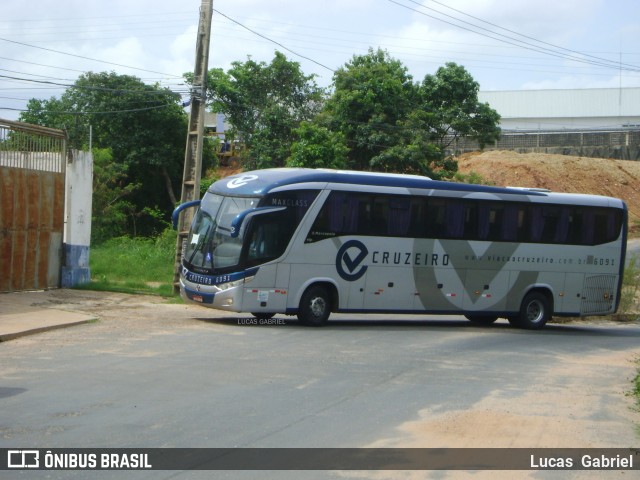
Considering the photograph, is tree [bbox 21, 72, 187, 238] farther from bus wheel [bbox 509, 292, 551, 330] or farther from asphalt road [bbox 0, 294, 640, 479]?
asphalt road [bbox 0, 294, 640, 479]

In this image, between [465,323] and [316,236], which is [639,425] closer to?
[316,236]

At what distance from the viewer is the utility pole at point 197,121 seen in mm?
23422

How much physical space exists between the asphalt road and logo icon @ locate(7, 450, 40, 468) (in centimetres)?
24

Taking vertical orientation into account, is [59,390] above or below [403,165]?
below

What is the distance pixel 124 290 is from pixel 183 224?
308cm

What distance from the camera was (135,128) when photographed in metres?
47.4

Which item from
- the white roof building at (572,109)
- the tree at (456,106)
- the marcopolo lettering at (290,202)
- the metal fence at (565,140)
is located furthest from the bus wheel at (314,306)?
the white roof building at (572,109)

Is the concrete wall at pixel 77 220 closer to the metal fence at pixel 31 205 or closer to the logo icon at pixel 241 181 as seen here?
the metal fence at pixel 31 205

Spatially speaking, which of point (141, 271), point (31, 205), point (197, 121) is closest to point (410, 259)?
point (197, 121)

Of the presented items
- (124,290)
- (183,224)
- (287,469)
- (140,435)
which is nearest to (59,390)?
(140,435)

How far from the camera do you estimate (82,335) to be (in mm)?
16094

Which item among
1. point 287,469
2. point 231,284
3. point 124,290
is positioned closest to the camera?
point 287,469

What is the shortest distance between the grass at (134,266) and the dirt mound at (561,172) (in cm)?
2672

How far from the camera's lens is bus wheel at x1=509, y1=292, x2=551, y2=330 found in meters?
23.0
